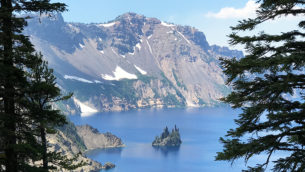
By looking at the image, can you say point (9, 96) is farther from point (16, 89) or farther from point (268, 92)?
point (268, 92)

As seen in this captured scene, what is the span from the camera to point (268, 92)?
13320 mm

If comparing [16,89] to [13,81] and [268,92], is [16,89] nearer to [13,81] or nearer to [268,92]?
[13,81]

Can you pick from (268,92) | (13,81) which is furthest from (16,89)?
(268,92)

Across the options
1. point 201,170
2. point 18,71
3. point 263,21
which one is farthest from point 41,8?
point 201,170

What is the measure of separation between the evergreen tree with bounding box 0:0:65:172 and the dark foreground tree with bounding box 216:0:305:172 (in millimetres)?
8406

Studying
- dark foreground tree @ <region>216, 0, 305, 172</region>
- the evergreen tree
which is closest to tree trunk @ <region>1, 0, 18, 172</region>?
the evergreen tree

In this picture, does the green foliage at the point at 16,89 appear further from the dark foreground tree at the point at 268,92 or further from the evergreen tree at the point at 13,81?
the dark foreground tree at the point at 268,92

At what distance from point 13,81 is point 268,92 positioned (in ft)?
34.7

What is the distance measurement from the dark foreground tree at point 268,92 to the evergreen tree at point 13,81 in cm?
841

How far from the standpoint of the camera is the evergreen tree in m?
A: 15.3

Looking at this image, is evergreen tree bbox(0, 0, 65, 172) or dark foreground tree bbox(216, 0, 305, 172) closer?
dark foreground tree bbox(216, 0, 305, 172)

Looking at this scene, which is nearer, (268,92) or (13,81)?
(268,92)

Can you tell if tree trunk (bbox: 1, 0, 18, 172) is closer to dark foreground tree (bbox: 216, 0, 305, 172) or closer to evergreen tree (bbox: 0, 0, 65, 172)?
evergreen tree (bbox: 0, 0, 65, 172)

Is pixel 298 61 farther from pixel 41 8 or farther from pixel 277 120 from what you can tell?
pixel 41 8
